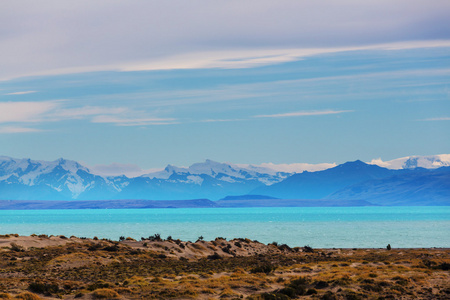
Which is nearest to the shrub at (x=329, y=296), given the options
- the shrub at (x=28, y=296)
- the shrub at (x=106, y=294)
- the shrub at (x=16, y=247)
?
the shrub at (x=106, y=294)

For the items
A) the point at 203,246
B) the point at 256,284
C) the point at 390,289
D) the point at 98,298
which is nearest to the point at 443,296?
the point at 390,289

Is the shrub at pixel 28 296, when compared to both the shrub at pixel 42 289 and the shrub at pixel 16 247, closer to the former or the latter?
the shrub at pixel 42 289

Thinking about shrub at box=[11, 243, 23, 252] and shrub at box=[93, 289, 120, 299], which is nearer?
shrub at box=[93, 289, 120, 299]

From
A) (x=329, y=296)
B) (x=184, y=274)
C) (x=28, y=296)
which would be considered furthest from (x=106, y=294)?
(x=184, y=274)

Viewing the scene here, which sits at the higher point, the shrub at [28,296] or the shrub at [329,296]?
the shrub at [329,296]

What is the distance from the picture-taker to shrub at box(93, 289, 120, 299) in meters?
42.0

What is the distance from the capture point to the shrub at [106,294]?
41969 millimetres

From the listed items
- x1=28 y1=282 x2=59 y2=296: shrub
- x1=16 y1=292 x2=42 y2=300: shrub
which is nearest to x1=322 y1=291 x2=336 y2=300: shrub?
x1=28 y1=282 x2=59 y2=296: shrub

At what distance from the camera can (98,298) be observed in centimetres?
4178

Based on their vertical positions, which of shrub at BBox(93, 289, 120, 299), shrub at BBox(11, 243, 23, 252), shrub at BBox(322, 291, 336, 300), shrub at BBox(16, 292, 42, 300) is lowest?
shrub at BBox(16, 292, 42, 300)

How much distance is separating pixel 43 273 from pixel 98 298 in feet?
57.9

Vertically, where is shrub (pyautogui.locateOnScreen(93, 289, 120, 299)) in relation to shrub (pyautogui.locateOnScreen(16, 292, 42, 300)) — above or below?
above

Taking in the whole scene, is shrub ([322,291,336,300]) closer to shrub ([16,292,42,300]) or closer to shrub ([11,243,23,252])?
shrub ([16,292,42,300])

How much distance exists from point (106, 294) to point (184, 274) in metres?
14.9
